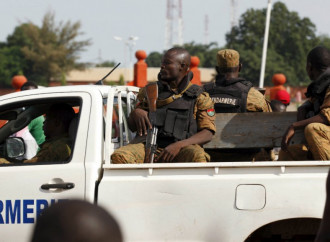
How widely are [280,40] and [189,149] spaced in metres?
82.2

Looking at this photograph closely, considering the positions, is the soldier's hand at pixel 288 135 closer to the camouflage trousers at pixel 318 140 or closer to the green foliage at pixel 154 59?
the camouflage trousers at pixel 318 140

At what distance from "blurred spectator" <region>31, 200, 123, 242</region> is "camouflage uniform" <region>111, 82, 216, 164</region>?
9.37 feet

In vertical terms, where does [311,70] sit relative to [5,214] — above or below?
above

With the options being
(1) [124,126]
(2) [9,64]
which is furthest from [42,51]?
(1) [124,126]

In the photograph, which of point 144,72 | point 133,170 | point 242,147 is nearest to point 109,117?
point 133,170

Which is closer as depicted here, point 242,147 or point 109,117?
point 109,117

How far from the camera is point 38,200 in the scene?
14.6 ft

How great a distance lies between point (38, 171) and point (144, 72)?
12813 mm

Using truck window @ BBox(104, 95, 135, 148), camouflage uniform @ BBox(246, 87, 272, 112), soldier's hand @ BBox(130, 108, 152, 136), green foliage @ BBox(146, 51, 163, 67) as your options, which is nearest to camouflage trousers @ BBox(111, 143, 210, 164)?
soldier's hand @ BBox(130, 108, 152, 136)

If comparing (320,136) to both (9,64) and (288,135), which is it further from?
(9,64)

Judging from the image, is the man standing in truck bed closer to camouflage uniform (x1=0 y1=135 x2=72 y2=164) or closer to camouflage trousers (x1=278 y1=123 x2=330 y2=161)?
camouflage uniform (x1=0 y1=135 x2=72 y2=164)

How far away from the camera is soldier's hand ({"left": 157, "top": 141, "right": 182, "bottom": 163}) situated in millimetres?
4609

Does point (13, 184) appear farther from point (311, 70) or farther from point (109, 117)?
point (311, 70)

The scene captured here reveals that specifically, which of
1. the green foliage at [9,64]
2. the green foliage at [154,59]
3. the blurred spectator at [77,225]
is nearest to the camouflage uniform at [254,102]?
the blurred spectator at [77,225]
